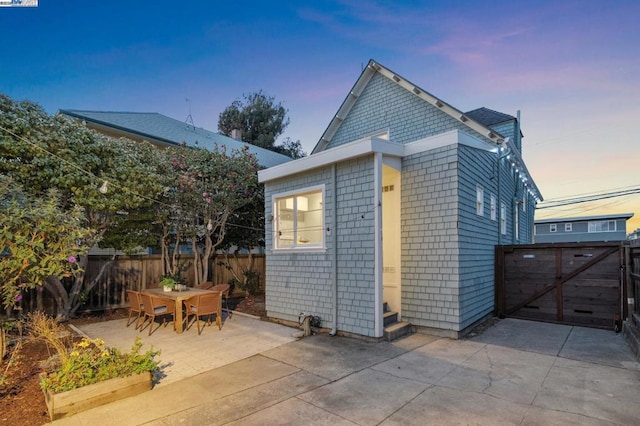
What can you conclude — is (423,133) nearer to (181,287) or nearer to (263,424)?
(181,287)

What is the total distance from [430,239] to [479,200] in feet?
5.89

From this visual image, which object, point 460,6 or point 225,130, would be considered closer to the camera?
point 460,6

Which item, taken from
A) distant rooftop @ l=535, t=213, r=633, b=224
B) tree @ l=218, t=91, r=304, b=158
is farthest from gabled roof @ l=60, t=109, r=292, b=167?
distant rooftop @ l=535, t=213, r=633, b=224

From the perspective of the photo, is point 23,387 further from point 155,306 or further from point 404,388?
point 404,388

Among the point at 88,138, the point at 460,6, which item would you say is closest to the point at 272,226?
the point at 88,138

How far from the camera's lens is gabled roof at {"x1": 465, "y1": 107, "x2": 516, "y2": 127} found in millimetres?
11429

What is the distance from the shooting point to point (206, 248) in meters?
10.2

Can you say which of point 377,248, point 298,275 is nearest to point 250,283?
point 298,275

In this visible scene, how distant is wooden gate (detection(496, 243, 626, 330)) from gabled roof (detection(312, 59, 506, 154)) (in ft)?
10.2

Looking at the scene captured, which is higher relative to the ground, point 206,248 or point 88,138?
point 88,138

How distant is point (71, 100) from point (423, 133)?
40.4 feet

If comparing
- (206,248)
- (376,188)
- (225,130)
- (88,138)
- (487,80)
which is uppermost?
(225,130)

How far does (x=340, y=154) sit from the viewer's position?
6383 millimetres

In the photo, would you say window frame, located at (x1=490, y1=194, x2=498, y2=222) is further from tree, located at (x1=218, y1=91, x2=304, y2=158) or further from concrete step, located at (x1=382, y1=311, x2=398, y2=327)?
tree, located at (x1=218, y1=91, x2=304, y2=158)
